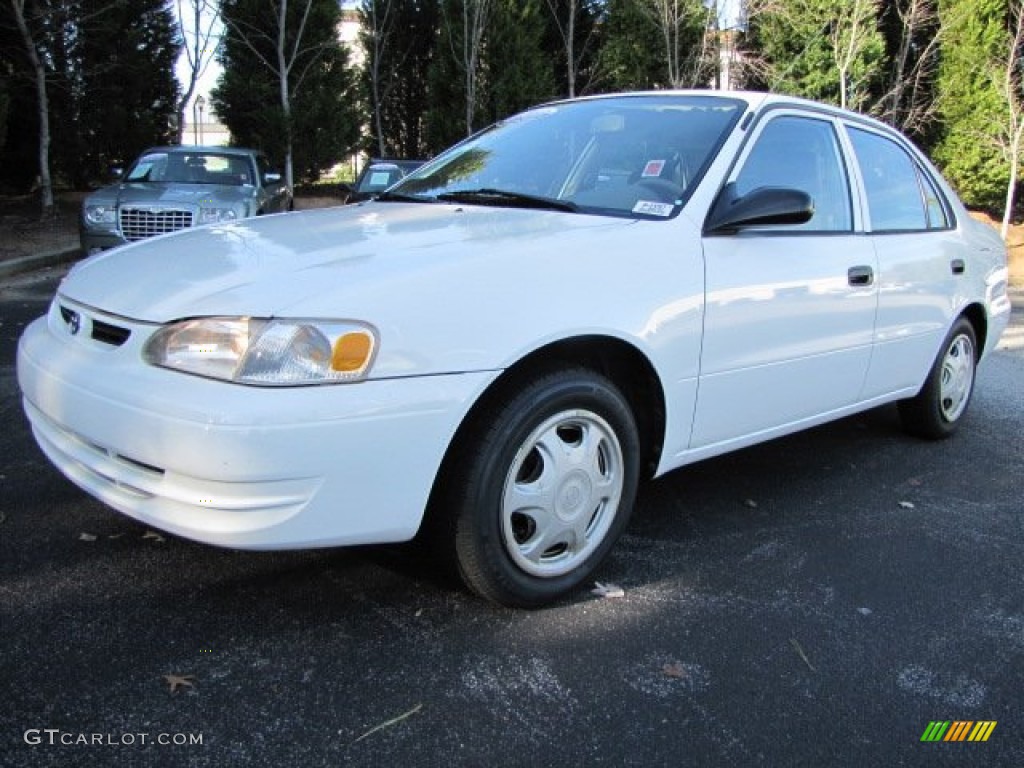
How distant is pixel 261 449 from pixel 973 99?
2362 cm

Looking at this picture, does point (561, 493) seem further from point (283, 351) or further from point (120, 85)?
point (120, 85)

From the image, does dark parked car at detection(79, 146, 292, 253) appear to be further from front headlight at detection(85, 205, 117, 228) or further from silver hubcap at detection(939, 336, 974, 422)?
silver hubcap at detection(939, 336, 974, 422)

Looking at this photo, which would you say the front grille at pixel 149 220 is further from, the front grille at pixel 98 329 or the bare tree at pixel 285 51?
the bare tree at pixel 285 51

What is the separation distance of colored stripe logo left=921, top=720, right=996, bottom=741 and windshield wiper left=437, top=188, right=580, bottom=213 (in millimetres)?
1960

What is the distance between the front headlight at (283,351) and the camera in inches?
87.4

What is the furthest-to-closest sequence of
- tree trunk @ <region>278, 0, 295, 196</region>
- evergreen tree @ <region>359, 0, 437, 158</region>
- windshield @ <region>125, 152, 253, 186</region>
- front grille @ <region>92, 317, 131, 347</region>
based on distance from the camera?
evergreen tree @ <region>359, 0, 437, 158</region>
tree trunk @ <region>278, 0, 295, 196</region>
windshield @ <region>125, 152, 253, 186</region>
front grille @ <region>92, 317, 131, 347</region>

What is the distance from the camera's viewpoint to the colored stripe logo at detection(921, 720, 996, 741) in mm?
2283

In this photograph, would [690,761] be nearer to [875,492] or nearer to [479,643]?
[479,643]

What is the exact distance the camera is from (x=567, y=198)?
3.29 metres

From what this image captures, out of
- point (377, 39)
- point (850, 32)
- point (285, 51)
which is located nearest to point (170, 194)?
point (285, 51)

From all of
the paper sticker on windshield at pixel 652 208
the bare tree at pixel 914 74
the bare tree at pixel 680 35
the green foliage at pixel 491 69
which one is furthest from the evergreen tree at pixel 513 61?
the paper sticker on windshield at pixel 652 208

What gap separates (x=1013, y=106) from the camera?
18.3m

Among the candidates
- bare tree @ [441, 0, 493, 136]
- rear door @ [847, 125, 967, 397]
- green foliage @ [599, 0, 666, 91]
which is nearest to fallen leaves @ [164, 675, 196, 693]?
rear door @ [847, 125, 967, 397]

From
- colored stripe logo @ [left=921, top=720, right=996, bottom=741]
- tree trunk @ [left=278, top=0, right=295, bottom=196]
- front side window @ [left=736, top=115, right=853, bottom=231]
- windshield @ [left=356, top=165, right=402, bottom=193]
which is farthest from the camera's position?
tree trunk @ [left=278, top=0, right=295, bottom=196]
